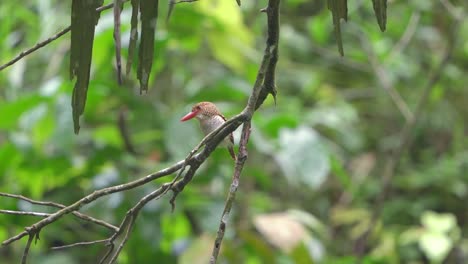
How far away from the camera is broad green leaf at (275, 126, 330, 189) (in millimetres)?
1786

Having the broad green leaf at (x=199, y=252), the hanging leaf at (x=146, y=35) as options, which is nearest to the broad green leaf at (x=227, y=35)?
the broad green leaf at (x=199, y=252)

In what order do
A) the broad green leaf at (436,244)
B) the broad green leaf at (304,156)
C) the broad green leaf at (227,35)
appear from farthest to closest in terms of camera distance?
the broad green leaf at (436,244)
the broad green leaf at (227,35)
the broad green leaf at (304,156)

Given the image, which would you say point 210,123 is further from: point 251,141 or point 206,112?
point 251,141

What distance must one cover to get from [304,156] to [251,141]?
0.15 meters

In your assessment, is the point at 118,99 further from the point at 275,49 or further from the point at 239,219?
the point at 275,49

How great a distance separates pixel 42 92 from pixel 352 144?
1754 mm

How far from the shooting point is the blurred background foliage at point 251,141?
1849mm

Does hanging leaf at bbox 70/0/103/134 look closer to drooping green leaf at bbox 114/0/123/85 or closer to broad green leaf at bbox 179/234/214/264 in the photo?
drooping green leaf at bbox 114/0/123/85

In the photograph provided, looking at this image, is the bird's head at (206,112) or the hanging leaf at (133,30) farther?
the bird's head at (206,112)

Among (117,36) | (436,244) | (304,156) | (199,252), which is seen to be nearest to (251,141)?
(304,156)

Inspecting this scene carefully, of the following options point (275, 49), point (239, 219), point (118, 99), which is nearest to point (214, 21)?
point (118, 99)

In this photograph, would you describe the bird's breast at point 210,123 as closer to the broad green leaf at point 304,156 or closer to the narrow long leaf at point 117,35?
the narrow long leaf at point 117,35

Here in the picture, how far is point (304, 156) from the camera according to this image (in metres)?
1.83

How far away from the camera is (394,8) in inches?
119
